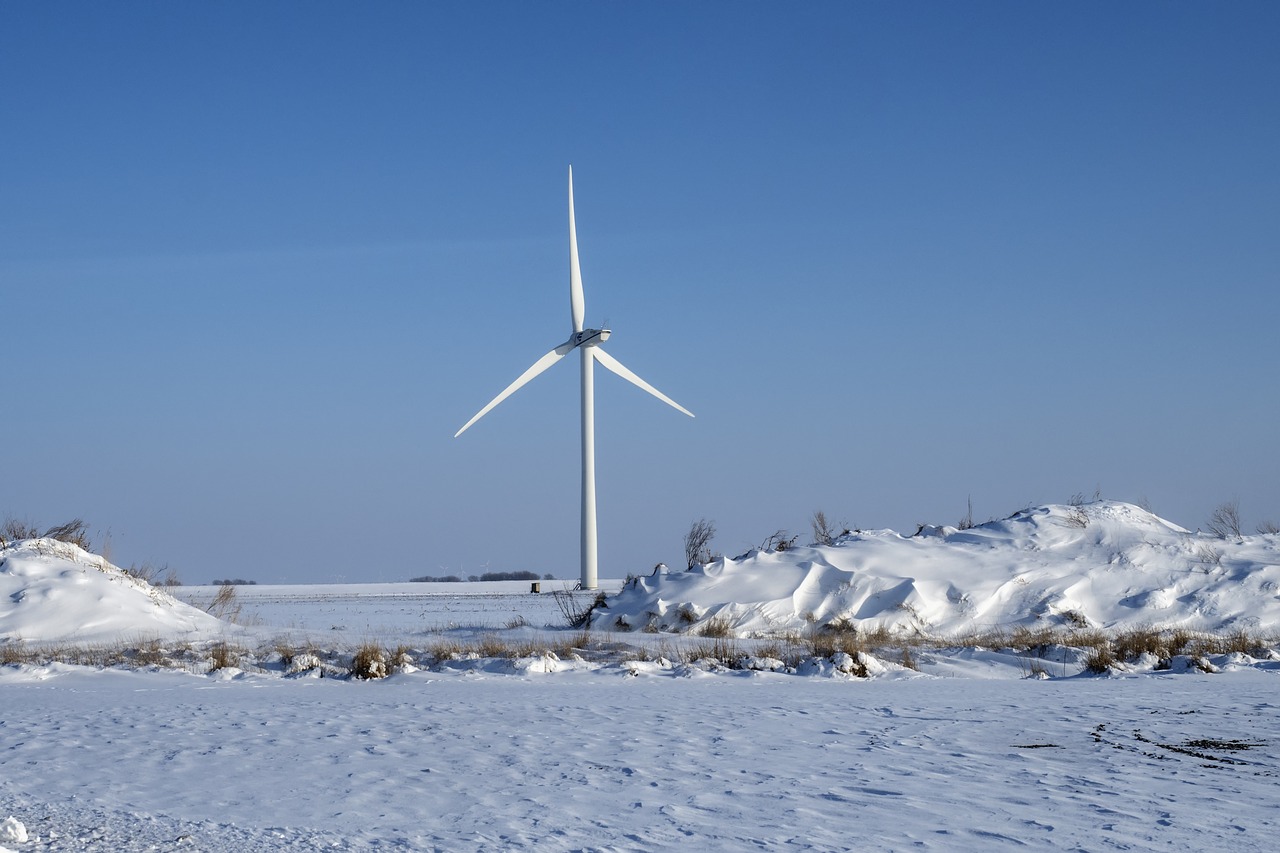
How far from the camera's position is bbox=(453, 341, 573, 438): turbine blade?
42.7 meters

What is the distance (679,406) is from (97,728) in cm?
3613

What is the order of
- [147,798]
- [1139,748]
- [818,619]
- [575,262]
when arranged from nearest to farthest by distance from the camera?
[147,798]
[1139,748]
[818,619]
[575,262]

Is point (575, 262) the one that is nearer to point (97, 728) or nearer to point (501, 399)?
point (501, 399)

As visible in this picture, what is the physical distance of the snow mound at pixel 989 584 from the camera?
821 inches

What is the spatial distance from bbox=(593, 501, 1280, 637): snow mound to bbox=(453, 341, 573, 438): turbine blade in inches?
787

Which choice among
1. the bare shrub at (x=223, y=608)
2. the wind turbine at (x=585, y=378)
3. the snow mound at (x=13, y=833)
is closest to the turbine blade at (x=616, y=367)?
the wind turbine at (x=585, y=378)

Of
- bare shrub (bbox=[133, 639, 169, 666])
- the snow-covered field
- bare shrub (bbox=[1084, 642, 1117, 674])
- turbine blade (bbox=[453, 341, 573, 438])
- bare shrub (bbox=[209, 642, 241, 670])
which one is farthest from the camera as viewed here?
turbine blade (bbox=[453, 341, 573, 438])

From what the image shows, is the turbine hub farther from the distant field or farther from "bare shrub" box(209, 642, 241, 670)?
"bare shrub" box(209, 642, 241, 670)

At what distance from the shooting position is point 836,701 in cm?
1262

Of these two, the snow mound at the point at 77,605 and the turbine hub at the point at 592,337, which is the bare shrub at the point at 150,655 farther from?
the turbine hub at the point at 592,337

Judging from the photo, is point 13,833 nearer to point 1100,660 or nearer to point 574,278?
point 1100,660

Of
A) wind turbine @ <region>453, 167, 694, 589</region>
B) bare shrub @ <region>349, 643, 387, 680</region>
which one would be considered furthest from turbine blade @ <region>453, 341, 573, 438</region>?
bare shrub @ <region>349, 643, 387, 680</region>

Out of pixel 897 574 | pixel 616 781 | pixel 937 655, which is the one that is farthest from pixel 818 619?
pixel 616 781

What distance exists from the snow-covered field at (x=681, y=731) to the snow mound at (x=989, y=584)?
0.26 ft
